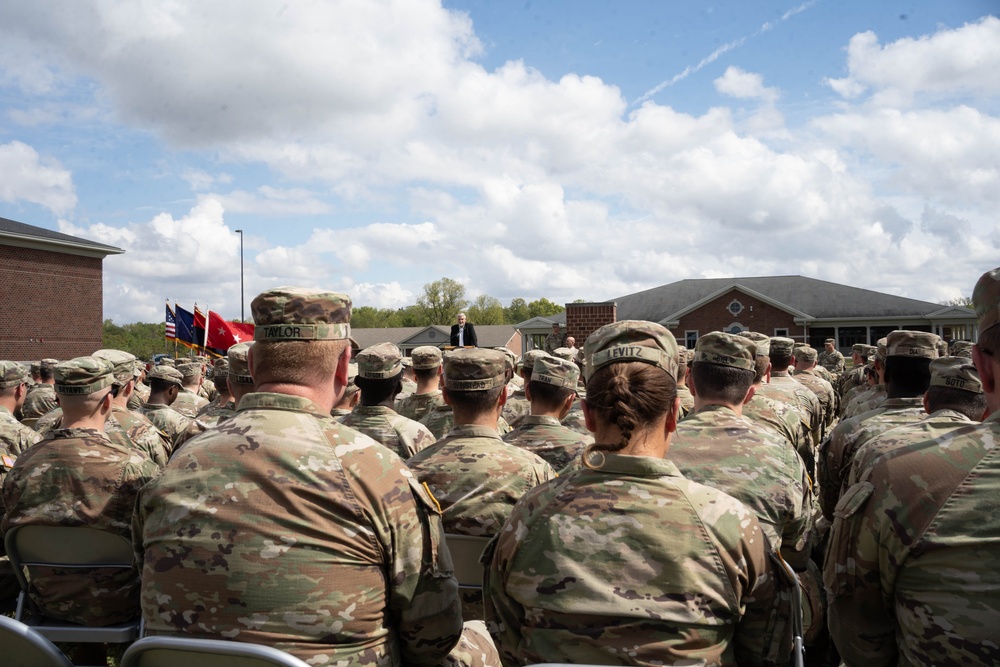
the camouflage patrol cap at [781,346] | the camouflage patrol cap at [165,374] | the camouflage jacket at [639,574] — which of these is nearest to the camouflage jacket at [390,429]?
the camouflage jacket at [639,574]

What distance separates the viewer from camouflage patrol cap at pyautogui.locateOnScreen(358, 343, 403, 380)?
5.54m

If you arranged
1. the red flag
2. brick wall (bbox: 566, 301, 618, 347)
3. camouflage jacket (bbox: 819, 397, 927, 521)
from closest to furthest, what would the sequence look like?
camouflage jacket (bbox: 819, 397, 927, 521) < brick wall (bbox: 566, 301, 618, 347) < the red flag

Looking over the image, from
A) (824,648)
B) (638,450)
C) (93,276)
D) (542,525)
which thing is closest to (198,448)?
(542,525)

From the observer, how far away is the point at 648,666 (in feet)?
7.06

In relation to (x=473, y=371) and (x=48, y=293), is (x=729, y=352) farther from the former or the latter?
(x=48, y=293)

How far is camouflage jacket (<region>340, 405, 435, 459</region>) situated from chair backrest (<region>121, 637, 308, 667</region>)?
2941mm

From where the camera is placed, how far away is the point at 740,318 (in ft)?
132

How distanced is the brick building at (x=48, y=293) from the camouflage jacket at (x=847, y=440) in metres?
36.9

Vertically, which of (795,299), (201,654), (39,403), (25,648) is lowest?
(39,403)

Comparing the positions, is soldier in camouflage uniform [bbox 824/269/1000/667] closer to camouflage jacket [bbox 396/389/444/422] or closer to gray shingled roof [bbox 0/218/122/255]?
camouflage jacket [bbox 396/389/444/422]

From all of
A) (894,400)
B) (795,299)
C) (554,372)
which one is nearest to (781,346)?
(894,400)

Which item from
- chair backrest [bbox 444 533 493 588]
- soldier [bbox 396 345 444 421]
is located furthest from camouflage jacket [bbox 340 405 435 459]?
soldier [bbox 396 345 444 421]

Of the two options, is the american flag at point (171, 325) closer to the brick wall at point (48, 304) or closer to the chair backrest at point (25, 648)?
the brick wall at point (48, 304)

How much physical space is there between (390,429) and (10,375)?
170 inches
